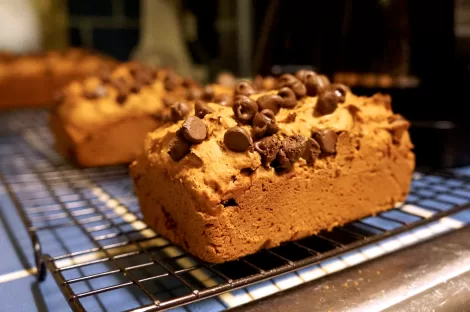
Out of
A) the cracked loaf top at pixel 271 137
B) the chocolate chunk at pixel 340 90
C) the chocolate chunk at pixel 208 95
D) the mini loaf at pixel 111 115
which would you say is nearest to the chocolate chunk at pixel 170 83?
the mini loaf at pixel 111 115

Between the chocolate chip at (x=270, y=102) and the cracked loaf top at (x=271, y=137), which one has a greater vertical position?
the chocolate chip at (x=270, y=102)

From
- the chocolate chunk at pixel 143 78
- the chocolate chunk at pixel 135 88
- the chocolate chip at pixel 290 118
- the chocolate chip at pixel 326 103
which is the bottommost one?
the chocolate chip at pixel 290 118

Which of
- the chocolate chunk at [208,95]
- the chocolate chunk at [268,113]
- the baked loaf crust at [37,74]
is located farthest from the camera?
the baked loaf crust at [37,74]

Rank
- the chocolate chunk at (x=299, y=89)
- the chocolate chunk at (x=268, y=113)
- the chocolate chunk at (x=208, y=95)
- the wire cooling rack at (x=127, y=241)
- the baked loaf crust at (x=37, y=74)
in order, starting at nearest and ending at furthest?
the wire cooling rack at (x=127, y=241)
the chocolate chunk at (x=268, y=113)
the chocolate chunk at (x=299, y=89)
the chocolate chunk at (x=208, y=95)
the baked loaf crust at (x=37, y=74)

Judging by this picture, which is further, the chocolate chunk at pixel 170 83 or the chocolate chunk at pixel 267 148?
the chocolate chunk at pixel 170 83

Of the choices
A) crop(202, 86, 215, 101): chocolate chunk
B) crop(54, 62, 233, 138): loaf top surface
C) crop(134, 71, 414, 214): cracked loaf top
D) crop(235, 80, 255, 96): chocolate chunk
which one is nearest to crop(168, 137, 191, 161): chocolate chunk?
crop(134, 71, 414, 214): cracked loaf top

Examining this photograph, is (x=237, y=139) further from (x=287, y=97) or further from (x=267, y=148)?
(x=287, y=97)

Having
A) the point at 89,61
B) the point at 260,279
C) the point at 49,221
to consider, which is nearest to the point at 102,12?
the point at 89,61

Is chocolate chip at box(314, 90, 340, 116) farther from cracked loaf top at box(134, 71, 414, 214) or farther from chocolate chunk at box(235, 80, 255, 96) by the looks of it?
chocolate chunk at box(235, 80, 255, 96)

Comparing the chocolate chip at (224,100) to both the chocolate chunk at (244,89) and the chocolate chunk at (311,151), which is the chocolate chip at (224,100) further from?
the chocolate chunk at (311,151)
